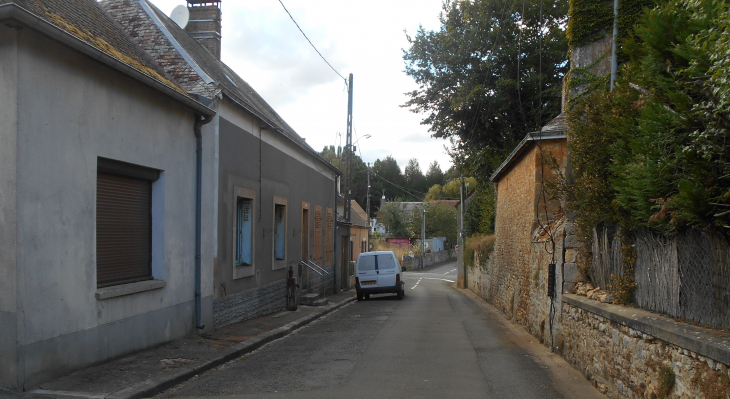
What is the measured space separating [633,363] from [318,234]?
14835 millimetres

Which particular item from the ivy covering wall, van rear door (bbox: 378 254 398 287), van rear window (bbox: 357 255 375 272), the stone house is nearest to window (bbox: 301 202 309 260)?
van rear window (bbox: 357 255 375 272)

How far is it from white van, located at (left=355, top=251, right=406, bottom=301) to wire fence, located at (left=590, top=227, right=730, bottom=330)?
1295 cm

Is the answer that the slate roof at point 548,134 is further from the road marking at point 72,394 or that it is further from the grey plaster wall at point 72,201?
the road marking at point 72,394

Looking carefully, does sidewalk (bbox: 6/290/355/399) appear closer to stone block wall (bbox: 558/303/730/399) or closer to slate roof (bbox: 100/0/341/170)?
slate roof (bbox: 100/0/341/170)

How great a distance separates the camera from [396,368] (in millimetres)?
7438

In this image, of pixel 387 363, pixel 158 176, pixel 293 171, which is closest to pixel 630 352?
pixel 387 363

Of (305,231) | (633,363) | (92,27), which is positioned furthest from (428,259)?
(633,363)

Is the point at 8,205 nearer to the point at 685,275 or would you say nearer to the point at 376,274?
the point at 685,275

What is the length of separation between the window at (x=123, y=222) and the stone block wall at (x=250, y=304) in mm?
2341

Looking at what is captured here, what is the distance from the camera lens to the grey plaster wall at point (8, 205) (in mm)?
5480

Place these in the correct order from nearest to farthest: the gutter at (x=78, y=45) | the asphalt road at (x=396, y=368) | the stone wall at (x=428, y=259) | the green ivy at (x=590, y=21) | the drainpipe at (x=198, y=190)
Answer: the gutter at (x=78, y=45), the asphalt road at (x=396, y=368), the drainpipe at (x=198, y=190), the green ivy at (x=590, y=21), the stone wall at (x=428, y=259)

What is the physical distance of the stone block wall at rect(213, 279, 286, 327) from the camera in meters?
10.6

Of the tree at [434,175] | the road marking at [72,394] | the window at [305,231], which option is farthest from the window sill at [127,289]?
the tree at [434,175]

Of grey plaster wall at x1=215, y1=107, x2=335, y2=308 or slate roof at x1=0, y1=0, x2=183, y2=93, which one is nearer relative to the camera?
slate roof at x1=0, y1=0, x2=183, y2=93
